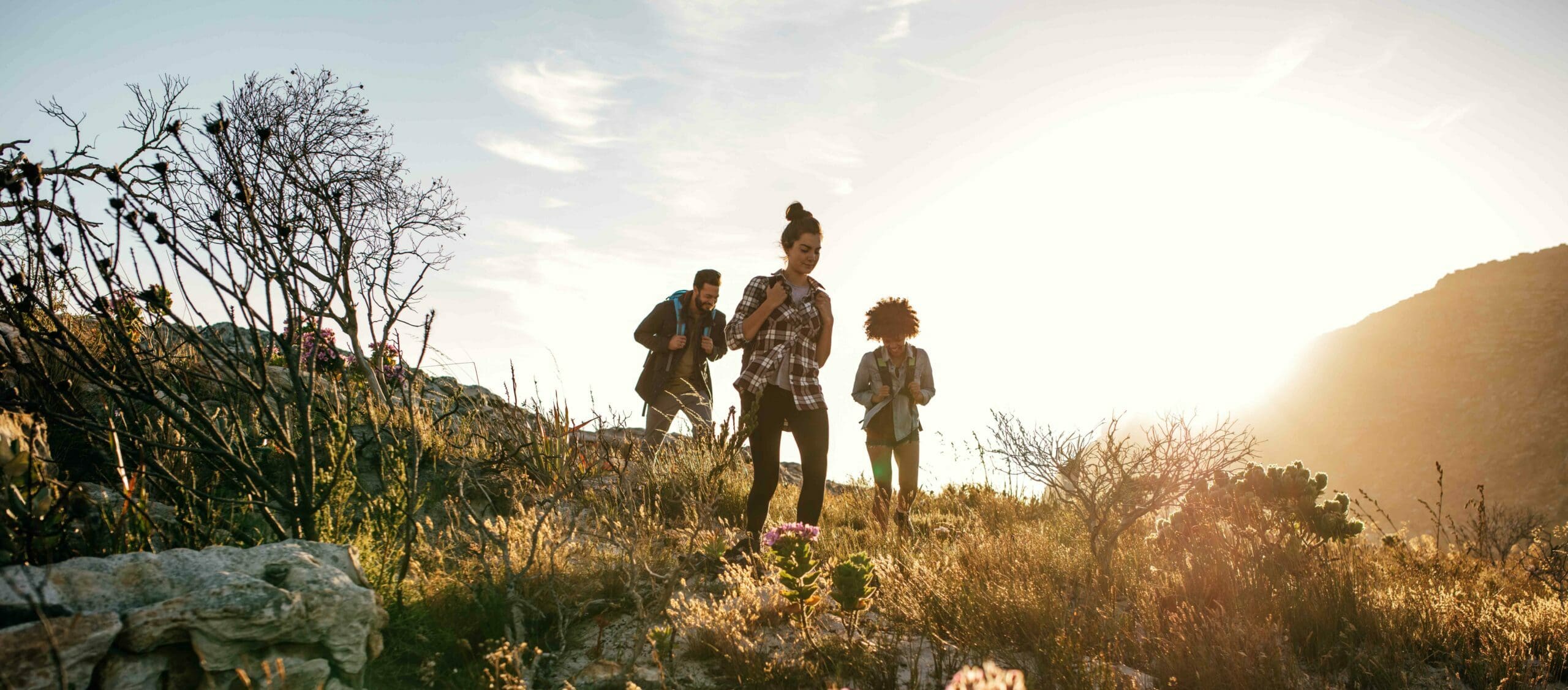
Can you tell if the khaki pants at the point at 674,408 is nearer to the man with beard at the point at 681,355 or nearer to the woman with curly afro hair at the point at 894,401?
the man with beard at the point at 681,355

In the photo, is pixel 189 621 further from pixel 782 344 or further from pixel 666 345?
pixel 666 345

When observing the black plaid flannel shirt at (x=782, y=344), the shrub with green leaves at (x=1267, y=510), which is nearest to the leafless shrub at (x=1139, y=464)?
the shrub with green leaves at (x=1267, y=510)

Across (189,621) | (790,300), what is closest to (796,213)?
(790,300)

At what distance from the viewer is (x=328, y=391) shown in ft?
18.6

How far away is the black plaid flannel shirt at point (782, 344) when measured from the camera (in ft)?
13.3

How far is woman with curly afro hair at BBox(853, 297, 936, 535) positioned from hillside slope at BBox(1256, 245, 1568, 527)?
131ft

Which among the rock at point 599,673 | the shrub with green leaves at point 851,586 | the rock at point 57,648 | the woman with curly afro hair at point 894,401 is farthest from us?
the woman with curly afro hair at point 894,401

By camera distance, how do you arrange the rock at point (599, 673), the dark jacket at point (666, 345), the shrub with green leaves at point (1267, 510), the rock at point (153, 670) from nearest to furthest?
the rock at point (153, 670), the rock at point (599, 673), the shrub with green leaves at point (1267, 510), the dark jacket at point (666, 345)

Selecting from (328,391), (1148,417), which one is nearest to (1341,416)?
(1148,417)

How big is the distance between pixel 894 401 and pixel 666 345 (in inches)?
80.1

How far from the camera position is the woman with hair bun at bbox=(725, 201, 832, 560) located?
4.04 metres

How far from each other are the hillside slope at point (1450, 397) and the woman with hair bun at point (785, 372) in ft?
137

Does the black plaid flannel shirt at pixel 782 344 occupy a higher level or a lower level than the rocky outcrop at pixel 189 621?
higher

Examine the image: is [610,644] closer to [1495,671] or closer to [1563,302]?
[1495,671]
